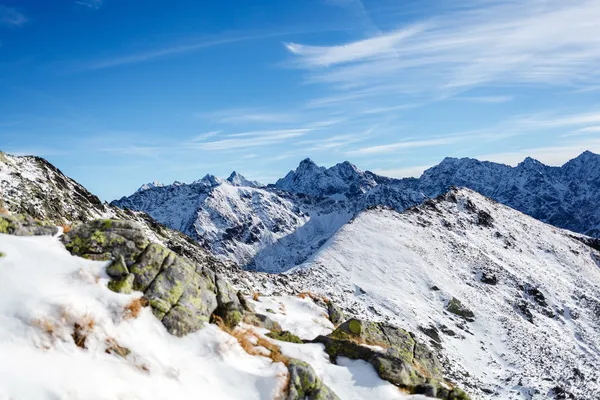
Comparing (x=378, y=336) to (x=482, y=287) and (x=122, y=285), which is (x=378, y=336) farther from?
(x=482, y=287)

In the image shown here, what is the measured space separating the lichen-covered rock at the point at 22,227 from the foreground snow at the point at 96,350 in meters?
0.50

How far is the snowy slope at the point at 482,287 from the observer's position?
39312 mm

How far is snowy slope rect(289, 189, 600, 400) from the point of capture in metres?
39.3

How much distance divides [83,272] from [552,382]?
4071 cm

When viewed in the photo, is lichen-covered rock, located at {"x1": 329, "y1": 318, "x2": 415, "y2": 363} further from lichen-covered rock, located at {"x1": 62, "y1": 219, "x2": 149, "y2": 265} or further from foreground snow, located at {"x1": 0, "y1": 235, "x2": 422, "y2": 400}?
lichen-covered rock, located at {"x1": 62, "y1": 219, "x2": 149, "y2": 265}

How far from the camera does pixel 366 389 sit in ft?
40.0

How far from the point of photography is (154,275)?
12359 millimetres

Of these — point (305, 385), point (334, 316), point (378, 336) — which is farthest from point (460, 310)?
point (305, 385)

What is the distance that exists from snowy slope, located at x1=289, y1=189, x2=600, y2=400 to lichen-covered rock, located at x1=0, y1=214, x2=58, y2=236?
32.5 m

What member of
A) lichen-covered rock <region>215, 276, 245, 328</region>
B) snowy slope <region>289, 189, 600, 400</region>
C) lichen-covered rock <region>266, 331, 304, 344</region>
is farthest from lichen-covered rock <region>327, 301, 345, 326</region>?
snowy slope <region>289, 189, 600, 400</region>

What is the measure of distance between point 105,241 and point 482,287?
55517 millimetres

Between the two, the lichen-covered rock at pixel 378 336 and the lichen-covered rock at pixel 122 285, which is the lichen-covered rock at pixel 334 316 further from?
the lichen-covered rock at pixel 122 285

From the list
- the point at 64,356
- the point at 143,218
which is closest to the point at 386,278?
the point at 143,218

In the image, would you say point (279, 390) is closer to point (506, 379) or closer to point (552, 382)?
point (506, 379)
